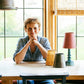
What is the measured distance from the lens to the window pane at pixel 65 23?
3.82 metres

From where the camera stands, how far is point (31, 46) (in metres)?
3.08

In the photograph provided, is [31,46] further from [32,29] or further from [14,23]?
[14,23]

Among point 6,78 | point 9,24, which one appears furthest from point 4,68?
point 9,24

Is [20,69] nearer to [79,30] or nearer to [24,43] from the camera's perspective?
[24,43]

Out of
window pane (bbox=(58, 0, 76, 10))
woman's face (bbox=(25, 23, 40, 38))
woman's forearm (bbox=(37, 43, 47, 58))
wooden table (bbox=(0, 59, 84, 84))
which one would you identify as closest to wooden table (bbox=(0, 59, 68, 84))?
wooden table (bbox=(0, 59, 84, 84))

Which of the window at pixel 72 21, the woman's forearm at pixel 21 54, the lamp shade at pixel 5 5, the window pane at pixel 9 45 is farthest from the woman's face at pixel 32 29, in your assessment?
the window pane at pixel 9 45

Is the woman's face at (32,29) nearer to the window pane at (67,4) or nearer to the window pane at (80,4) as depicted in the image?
the window pane at (67,4)

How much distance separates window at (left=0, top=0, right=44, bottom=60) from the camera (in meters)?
3.82

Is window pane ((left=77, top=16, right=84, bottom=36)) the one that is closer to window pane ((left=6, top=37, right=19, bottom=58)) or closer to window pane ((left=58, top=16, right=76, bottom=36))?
window pane ((left=58, top=16, right=76, bottom=36))

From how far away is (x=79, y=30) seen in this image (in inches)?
150

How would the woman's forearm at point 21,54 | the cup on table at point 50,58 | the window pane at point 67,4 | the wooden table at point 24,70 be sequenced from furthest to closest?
the window pane at point 67,4 < the woman's forearm at point 21,54 < the cup on table at point 50,58 < the wooden table at point 24,70

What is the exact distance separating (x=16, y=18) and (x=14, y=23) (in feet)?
0.32

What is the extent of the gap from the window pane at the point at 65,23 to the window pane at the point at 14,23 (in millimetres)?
673

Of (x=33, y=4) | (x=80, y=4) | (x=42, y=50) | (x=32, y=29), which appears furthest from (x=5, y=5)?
(x=80, y=4)
